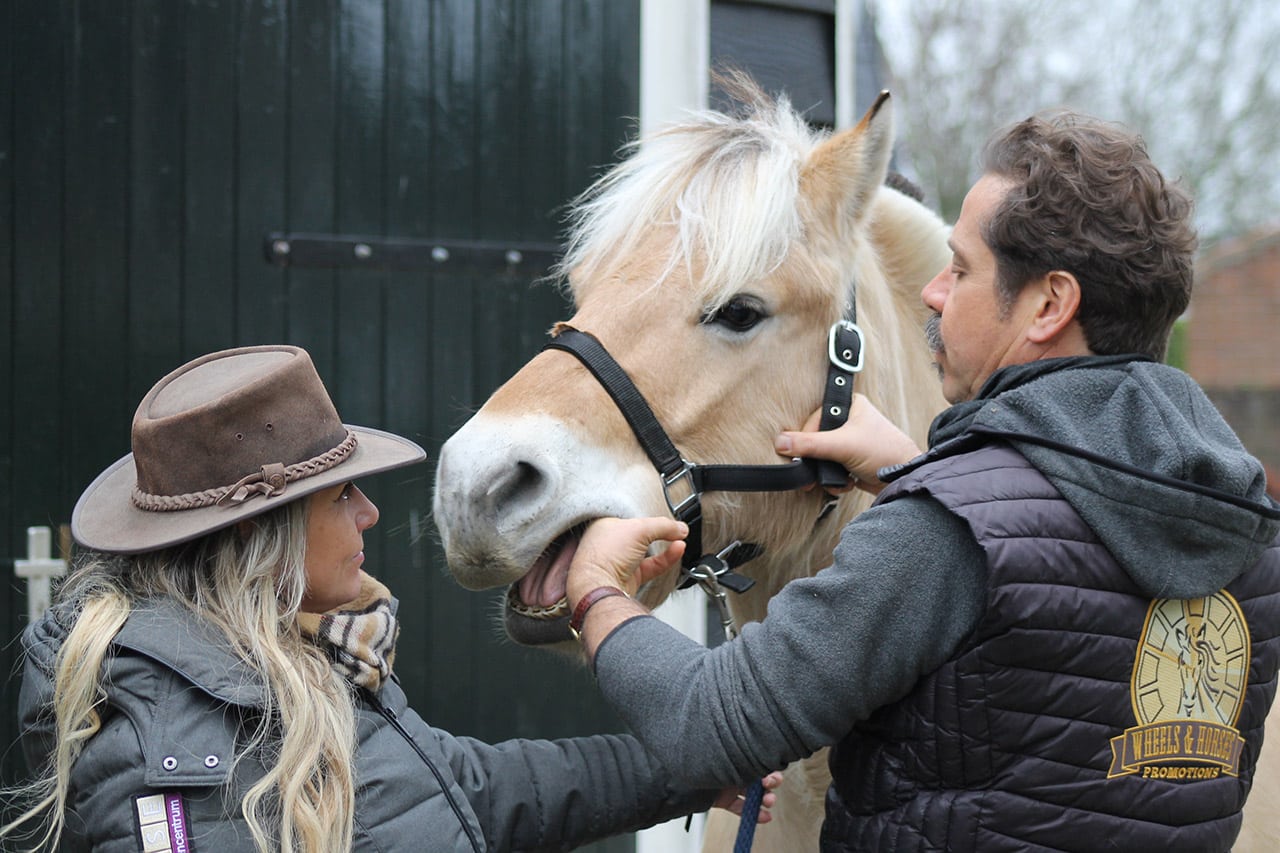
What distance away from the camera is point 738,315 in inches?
71.5

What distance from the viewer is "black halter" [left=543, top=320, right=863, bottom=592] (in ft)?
5.60

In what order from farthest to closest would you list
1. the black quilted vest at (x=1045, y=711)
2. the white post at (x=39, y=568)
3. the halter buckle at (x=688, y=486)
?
1. the white post at (x=39, y=568)
2. the halter buckle at (x=688, y=486)
3. the black quilted vest at (x=1045, y=711)

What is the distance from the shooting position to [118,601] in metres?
1.42

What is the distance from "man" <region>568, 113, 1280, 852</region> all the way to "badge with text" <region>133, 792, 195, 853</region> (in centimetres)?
51

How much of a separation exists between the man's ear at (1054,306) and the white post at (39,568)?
2.40 meters

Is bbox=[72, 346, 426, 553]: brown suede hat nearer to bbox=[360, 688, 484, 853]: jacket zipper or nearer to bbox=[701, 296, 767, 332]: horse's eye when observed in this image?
bbox=[360, 688, 484, 853]: jacket zipper

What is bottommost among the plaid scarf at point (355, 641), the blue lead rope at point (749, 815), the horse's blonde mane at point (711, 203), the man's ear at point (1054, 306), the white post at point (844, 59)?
the blue lead rope at point (749, 815)

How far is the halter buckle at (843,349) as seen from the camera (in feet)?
6.09

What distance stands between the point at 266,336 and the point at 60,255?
530 mm

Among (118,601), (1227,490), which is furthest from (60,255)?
(1227,490)

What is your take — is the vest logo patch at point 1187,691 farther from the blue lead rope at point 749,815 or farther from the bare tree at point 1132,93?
the bare tree at point 1132,93

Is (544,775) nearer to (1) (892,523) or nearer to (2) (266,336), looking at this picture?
(1) (892,523)

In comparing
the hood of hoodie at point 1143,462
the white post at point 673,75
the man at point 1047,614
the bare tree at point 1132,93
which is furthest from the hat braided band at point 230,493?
the bare tree at point 1132,93

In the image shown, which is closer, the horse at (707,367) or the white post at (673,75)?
the horse at (707,367)
